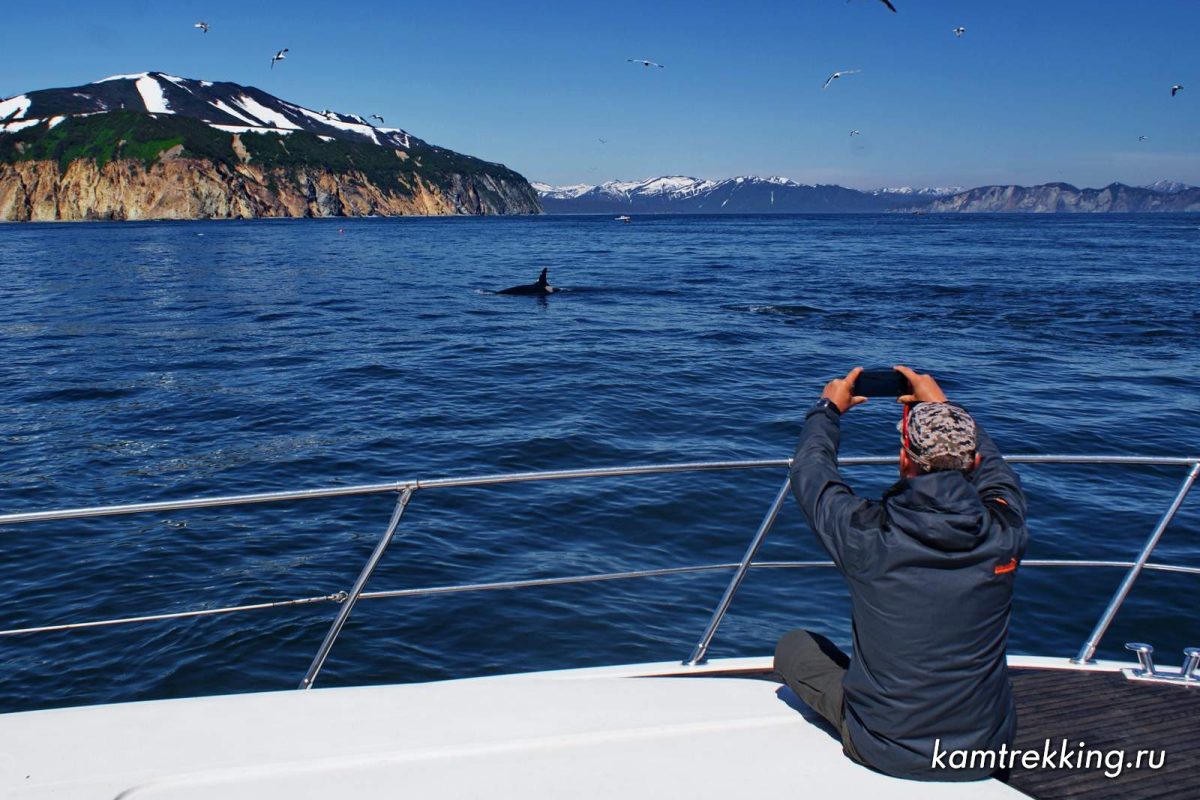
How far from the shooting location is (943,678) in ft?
10.3

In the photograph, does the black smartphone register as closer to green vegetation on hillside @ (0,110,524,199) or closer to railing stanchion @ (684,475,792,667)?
railing stanchion @ (684,475,792,667)

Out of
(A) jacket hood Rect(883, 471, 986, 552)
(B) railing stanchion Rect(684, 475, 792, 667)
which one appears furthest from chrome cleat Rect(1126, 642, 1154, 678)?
(A) jacket hood Rect(883, 471, 986, 552)

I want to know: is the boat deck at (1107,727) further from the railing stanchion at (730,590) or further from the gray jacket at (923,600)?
the railing stanchion at (730,590)

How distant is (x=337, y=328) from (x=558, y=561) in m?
22.4

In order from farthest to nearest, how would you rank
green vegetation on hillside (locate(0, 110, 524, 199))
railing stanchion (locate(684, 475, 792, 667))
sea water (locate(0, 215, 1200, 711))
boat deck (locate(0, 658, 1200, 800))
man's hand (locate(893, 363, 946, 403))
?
1. green vegetation on hillside (locate(0, 110, 524, 199))
2. sea water (locate(0, 215, 1200, 711))
3. railing stanchion (locate(684, 475, 792, 667))
4. man's hand (locate(893, 363, 946, 403))
5. boat deck (locate(0, 658, 1200, 800))

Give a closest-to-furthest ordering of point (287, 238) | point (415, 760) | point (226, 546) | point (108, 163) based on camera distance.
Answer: point (415, 760)
point (226, 546)
point (287, 238)
point (108, 163)

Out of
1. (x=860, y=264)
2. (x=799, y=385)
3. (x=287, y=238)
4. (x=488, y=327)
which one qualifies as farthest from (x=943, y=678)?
(x=287, y=238)

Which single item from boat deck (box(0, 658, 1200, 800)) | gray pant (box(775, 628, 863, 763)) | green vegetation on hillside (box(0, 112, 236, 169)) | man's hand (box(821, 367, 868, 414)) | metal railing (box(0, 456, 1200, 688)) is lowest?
boat deck (box(0, 658, 1200, 800))

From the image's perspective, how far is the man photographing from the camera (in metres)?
3.05

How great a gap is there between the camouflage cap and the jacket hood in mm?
68

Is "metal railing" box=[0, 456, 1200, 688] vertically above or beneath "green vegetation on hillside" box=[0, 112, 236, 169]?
beneath

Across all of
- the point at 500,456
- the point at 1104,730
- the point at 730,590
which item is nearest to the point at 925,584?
the point at 730,590

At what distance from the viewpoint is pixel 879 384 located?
3598mm

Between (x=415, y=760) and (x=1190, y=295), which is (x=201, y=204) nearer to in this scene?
(x=1190, y=295)
